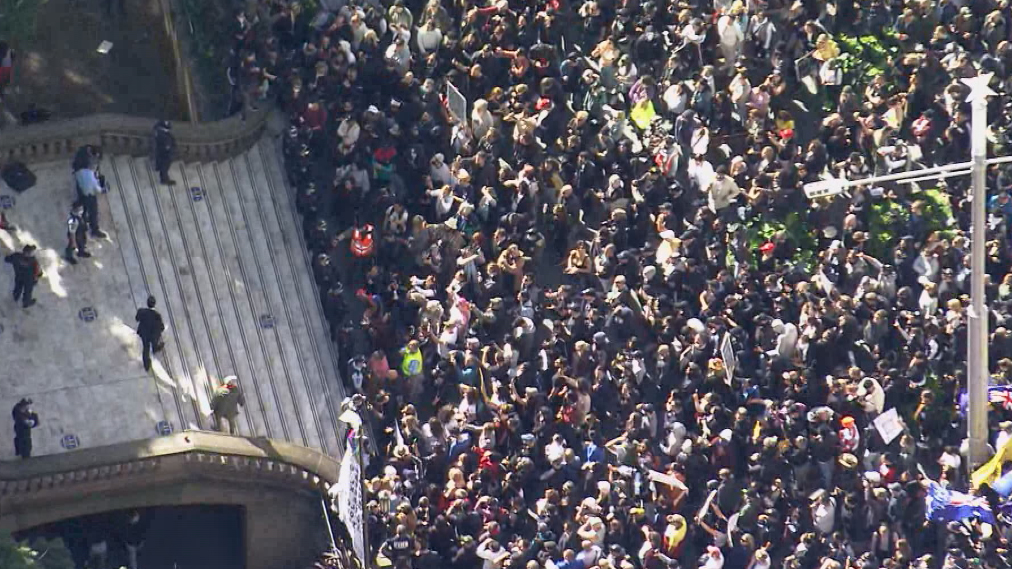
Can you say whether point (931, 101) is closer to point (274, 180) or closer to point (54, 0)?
point (274, 180)

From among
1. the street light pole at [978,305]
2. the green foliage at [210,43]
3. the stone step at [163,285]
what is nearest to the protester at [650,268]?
the green foliage at [210,43]

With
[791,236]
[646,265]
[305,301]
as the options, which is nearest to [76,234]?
[305,301]

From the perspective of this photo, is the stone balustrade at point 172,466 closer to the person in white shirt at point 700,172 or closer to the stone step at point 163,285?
the stone step at point 163,285

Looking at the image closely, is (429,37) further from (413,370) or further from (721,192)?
(413,370)

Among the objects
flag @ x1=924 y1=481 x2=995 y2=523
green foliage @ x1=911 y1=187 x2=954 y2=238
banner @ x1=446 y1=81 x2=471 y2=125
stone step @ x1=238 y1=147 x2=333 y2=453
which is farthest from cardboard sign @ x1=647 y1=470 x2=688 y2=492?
banner @ x1=446 y1=81 x2=471 y2=125

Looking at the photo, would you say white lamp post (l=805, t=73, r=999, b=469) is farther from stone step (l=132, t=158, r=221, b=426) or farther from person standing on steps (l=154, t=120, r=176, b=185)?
person standing on steps (l=154, t=120, r=176, b=185)

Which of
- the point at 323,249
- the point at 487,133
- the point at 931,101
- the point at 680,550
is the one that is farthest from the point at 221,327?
the point at 931,101
